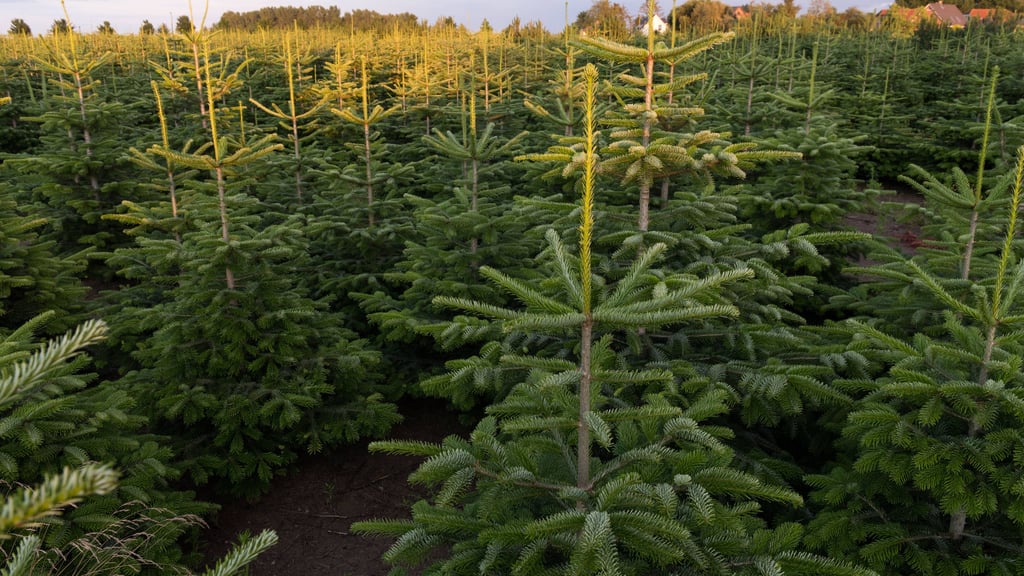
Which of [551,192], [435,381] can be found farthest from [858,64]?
[435,381]

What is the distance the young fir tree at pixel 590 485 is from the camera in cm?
229

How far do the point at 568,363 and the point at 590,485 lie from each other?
0.52 m

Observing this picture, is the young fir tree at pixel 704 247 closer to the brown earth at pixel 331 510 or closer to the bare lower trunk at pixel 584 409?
the bare lower trunk at pixel 584 409

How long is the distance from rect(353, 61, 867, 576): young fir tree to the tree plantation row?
15 mm

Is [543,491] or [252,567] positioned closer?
[543,491]

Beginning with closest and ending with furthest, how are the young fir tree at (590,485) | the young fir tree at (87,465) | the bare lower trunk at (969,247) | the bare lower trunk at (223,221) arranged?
the young fir tree at (590,485)
the young fir tree at (87,465)
the bare lower trunk at (969,247)
the bare lower trunk at (223,221)

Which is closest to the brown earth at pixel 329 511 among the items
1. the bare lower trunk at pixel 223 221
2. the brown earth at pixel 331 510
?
the brown earth at pixel 331 510

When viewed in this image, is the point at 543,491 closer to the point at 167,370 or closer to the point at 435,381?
the point at 435,381

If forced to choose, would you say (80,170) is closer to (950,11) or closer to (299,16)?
(299,16)

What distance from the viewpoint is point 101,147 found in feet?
30.6

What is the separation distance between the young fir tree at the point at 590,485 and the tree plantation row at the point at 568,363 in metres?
0.01

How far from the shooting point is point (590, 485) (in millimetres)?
2584

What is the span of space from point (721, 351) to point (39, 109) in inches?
510

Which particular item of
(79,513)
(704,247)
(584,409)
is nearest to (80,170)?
(79,513)
